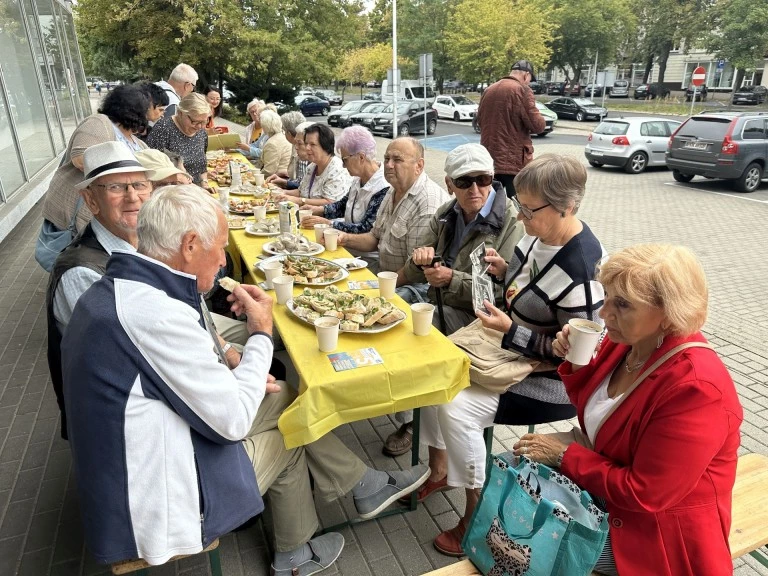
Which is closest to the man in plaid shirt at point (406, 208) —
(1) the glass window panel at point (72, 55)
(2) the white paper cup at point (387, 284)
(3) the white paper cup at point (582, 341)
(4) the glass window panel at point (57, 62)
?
(2) the white paper cup at point (387, 284)

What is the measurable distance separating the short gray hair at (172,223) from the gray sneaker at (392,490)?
1508 mm

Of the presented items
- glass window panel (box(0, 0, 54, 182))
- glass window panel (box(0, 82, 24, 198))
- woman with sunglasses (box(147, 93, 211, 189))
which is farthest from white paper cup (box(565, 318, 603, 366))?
glass window panel (box(0, 0, 54, 182))

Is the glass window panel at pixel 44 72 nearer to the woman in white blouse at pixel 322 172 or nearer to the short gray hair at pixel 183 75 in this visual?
the short gray hair at pixel 183 75

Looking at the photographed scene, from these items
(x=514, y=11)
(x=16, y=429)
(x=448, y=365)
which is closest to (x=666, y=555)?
(x=448, y=365)

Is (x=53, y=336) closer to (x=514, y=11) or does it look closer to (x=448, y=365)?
(x=448, y=365)

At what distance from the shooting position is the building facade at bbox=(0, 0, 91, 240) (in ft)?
25.8

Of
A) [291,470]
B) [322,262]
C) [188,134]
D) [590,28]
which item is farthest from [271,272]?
[590,28]

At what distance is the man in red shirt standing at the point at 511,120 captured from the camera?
249 inches

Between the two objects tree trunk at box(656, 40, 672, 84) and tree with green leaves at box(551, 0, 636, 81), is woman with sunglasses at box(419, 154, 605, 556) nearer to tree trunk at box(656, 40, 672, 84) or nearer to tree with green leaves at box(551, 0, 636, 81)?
tree with green leaves at box(551, 0, 636, 81)

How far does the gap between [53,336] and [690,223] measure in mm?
10019

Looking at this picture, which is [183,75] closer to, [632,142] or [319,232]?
[319,232]

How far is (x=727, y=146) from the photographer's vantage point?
440 inches

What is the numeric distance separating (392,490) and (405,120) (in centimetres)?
2126

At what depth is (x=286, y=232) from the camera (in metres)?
4.02
